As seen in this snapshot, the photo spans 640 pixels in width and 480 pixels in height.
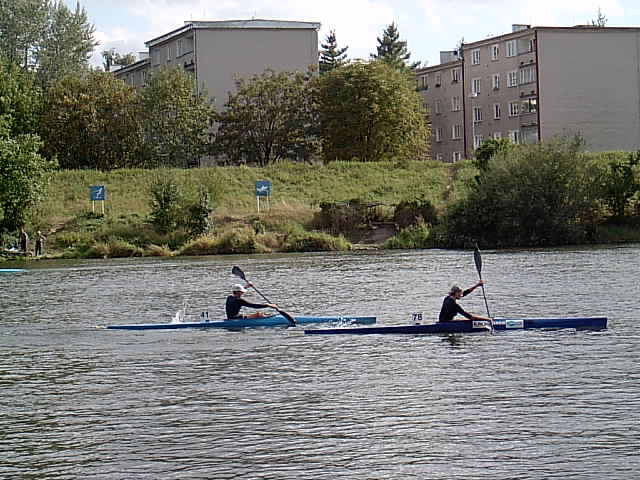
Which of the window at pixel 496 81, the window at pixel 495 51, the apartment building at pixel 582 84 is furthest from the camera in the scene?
the window at pixel 496 81

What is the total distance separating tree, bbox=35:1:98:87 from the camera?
109 metres

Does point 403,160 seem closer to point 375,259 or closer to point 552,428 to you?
point 375,259

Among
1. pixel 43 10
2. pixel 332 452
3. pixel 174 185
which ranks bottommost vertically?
pixel 332 452

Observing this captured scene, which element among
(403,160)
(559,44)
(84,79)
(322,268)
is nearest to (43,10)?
(84,79)

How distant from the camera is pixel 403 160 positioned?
88.6 metres

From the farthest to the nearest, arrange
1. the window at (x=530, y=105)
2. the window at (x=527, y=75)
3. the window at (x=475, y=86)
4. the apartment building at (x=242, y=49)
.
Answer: the window at (x=475, y=86) → the apartment building at (x=242, y=49) → the window at (x=527, y=75) → the window at (x=530, y=105)

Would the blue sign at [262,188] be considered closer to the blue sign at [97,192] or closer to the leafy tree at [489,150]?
the blue sign at [97,192]

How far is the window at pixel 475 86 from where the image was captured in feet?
354

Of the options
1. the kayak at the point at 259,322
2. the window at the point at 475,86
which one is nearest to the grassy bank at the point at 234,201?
the window at the point at 475,86

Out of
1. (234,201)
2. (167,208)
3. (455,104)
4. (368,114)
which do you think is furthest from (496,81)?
(167,208)

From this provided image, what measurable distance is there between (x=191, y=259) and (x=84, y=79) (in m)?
40.4

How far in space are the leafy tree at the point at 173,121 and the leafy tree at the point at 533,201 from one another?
32696mm

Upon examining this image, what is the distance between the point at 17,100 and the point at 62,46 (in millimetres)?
30925

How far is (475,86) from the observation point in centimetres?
10825
